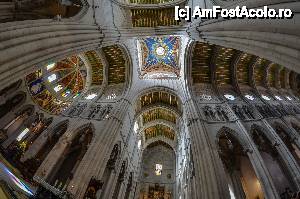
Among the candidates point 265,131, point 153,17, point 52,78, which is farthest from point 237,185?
point 52,78

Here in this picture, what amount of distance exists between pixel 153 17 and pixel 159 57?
430 cm

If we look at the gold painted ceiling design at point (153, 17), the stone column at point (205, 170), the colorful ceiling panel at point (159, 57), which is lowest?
the stone column at point (205, 170)

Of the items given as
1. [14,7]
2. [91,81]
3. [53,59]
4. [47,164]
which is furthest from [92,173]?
[91,81]

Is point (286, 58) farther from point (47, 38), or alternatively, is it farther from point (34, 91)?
point (34, 91)

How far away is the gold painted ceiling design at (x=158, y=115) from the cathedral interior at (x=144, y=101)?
4.8 inches

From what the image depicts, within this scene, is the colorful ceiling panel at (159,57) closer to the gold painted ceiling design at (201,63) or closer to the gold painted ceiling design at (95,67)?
the gold painted ceiling design at (201,63)

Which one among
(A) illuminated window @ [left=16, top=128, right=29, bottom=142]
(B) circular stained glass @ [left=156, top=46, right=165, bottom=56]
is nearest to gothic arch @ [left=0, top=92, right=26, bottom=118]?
(A) illuminated window @ [left=16, top=128, right=29, bottom=142]

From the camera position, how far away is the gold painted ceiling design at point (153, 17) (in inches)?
664

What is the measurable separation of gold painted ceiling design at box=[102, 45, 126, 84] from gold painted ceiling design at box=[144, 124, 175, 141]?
609 cm

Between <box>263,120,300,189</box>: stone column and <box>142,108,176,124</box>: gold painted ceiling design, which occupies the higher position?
<box>142,108,176,124</box>: gold painted ceiling design

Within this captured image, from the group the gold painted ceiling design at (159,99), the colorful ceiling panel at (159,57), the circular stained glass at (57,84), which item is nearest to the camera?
the circular stained glass at (57,84)

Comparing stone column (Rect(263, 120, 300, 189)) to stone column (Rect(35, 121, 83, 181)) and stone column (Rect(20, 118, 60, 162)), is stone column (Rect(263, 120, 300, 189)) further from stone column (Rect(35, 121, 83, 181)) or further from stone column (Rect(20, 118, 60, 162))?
stone column (Rect(20, 118, 60, 162))

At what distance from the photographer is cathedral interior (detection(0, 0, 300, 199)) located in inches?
301

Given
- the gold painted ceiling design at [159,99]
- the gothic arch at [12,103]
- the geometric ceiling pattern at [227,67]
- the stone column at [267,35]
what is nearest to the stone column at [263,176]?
the stone column at [267,35]
